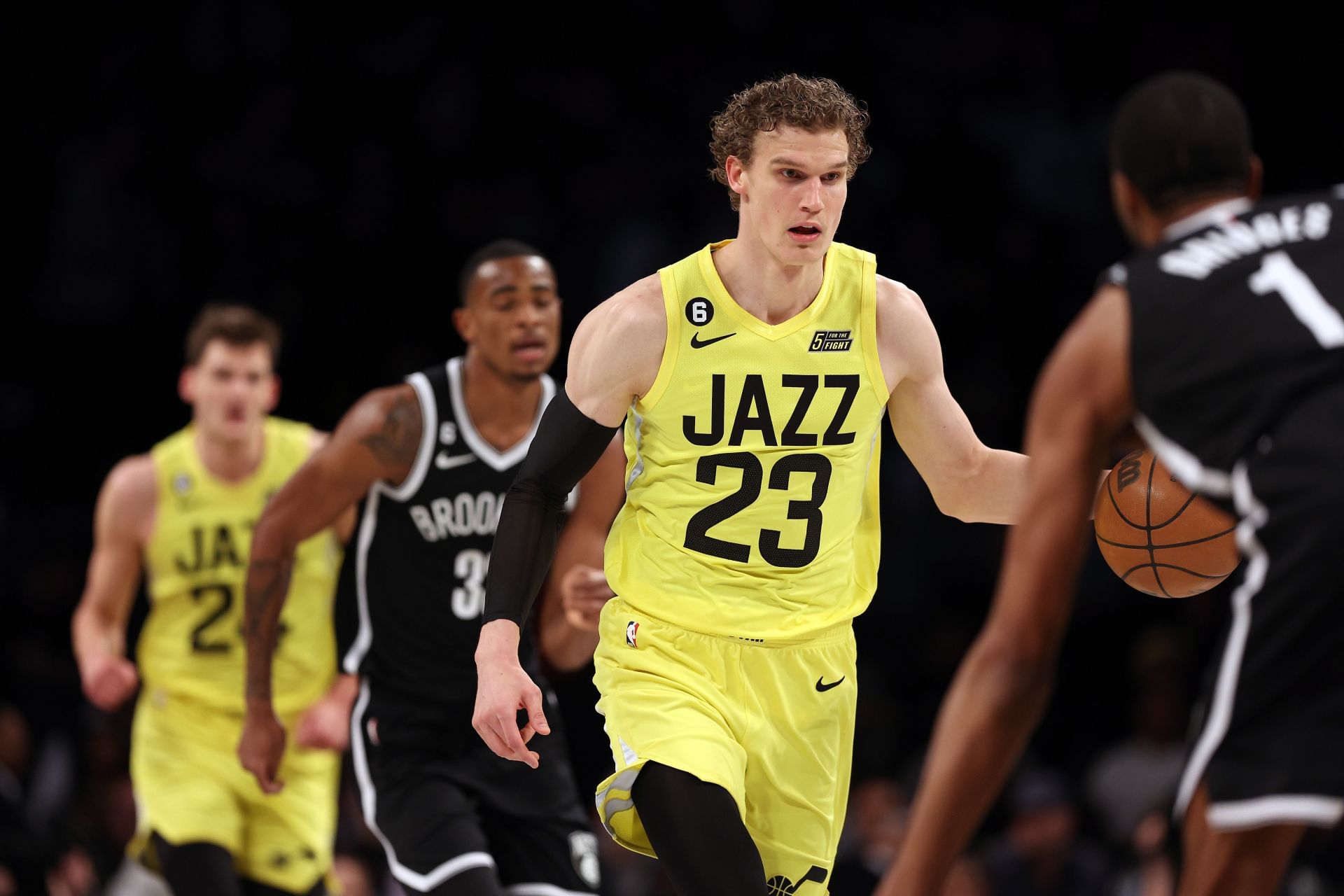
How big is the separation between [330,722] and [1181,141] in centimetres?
411

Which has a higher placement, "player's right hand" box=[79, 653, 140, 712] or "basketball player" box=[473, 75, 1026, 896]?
"basketball player" box=[473, 75, 1026, 896]

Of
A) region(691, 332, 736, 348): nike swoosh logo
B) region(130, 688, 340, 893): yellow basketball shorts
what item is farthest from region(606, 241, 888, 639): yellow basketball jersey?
region(130, 688, 340, 893): yellow basketball shorts

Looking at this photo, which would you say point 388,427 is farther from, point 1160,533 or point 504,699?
point 1160,533

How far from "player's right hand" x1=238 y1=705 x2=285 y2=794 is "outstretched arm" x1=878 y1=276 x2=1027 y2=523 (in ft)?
8.06

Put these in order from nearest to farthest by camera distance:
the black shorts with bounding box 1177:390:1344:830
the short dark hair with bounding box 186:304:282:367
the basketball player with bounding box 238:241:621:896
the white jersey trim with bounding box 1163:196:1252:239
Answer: the black shorts with bounding box 1177:390:1344:830, the white jersey trim with bounding box 1163:196:1252:239, the basketball player with bounding box 238:241:621:896, the short dark hair with bounding box 186:304:282:367

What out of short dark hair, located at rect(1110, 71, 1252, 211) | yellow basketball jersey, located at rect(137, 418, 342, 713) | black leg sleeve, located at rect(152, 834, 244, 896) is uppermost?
short dark hair, located at rect(1110, 71, 1252, 211)

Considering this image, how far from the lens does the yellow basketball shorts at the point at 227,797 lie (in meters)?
6.34

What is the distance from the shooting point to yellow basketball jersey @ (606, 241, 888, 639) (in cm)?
433

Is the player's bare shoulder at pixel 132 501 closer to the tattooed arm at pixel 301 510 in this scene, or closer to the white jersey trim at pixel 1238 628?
the tattooed arm at pixel 301 510

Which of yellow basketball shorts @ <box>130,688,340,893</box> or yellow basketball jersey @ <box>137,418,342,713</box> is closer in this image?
yellow basketball shorts @ <box>130,688,340,893</box>

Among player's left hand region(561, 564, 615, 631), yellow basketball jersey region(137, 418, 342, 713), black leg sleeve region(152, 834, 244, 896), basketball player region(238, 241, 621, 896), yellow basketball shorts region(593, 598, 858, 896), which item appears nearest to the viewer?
yellow basketball shorts region(593, 598, 858, 896)

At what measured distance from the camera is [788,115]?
4332 millimetres

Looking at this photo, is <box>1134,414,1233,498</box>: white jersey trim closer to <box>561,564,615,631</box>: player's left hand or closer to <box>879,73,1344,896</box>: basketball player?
<box>879,73,1344,896</box>: basketball player

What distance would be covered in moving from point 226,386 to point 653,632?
3.34 meters
